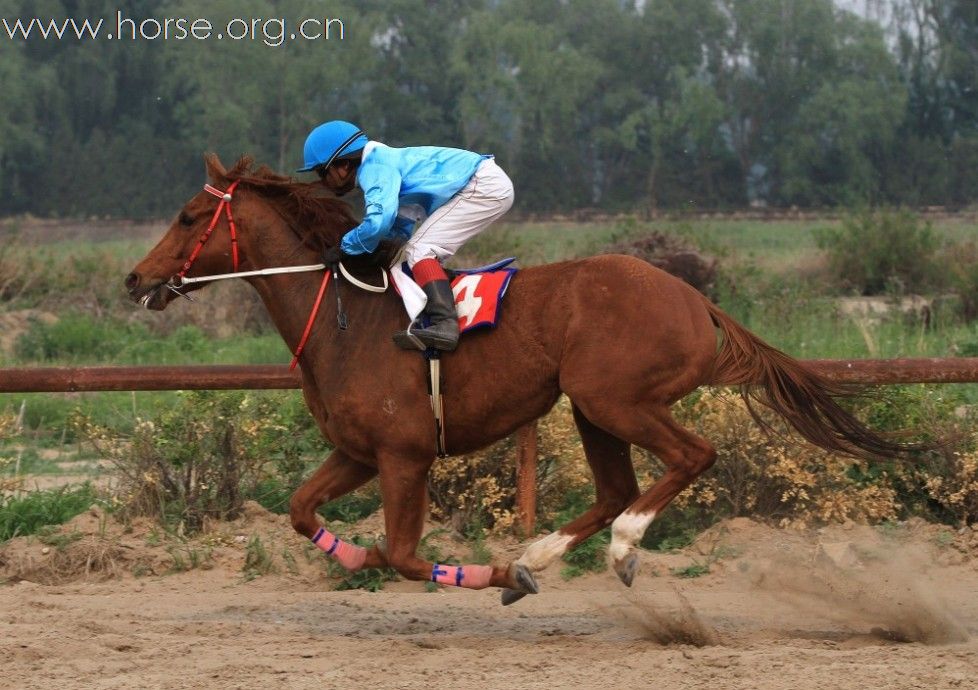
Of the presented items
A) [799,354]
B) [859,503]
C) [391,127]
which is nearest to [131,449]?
[859,503]

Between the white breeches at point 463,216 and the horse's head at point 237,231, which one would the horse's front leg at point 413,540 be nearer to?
the white breeches at point 463,216

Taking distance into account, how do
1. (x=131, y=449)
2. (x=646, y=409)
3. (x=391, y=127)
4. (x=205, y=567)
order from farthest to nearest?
(x=391, y=127) < (x=131, y=449) < (x=205, y=567) < (x=646, y=409)

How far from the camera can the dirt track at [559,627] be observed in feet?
15.9

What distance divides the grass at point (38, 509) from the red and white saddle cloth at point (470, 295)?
2870mm

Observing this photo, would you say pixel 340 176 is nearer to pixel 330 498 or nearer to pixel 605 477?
pixel 330 498

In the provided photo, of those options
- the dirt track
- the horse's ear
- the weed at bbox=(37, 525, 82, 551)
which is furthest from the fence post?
the weed at bbox=(37, 525, 82, 551)

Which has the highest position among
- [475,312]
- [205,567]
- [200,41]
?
[200,41]

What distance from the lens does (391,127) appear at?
36.7m

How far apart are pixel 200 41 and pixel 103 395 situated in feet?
93.0

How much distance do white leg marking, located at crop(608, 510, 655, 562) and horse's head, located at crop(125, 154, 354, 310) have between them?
1.76 m

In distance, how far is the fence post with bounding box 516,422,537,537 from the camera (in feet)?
22.5

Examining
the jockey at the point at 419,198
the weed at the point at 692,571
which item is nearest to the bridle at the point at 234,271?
the jockey at the point at 419,198

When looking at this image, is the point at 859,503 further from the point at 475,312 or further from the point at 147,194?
the point at 147,194

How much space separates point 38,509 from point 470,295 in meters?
3.18
